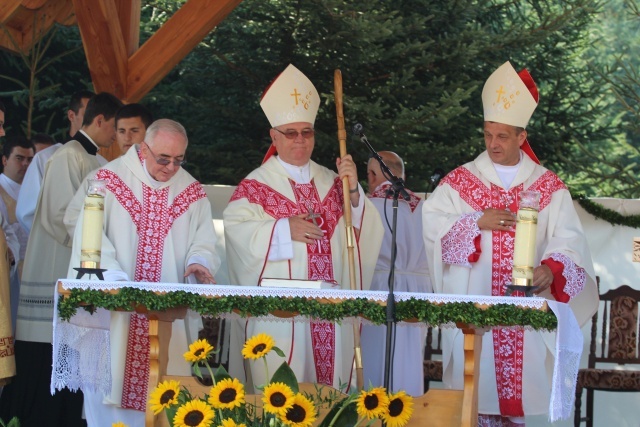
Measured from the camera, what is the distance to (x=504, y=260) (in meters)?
6.13

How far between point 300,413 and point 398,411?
1.53 feet

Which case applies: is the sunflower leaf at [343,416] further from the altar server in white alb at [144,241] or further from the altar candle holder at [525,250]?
the altar server in white alb at [144,241]

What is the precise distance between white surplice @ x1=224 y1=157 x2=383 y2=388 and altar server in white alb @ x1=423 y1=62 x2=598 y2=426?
477 millimetres

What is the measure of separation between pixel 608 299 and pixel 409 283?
1655 mm

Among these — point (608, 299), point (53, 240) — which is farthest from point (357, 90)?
point (53, 240)

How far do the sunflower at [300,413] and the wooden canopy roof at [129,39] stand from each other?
4612 mm

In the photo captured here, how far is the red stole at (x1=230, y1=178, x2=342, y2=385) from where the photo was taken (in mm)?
6113

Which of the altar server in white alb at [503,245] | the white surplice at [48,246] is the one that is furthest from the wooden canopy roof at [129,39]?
the altar server in white alb at [503,245]

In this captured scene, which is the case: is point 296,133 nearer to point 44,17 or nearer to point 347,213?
point 347,213

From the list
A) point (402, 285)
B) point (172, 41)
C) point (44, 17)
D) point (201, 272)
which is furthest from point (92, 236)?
point (44, 17)

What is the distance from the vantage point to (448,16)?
11.5m

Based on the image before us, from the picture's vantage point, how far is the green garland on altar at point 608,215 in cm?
853

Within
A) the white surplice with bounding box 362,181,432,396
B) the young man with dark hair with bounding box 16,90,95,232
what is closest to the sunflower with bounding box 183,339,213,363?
the young man with dark hair with bounding box 16,90,95,232

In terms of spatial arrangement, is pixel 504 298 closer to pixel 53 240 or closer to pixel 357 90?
pixel 53 240
